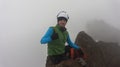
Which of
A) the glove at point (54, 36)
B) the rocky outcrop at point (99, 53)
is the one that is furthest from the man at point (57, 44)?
the rocky outcrop at point (99, 53)

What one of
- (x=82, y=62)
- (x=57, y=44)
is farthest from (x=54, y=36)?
(x=82, y=62)

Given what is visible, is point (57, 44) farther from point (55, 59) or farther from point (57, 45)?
point (55, 59)

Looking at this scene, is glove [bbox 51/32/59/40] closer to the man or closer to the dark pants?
the man

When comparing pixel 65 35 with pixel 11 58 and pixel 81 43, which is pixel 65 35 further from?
pixel 11 58

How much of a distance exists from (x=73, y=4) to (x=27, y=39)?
23.0 inches

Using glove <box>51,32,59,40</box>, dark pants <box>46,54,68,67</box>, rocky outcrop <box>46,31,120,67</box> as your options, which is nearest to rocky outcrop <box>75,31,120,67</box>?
rocky outcrop <box>46,31,120,67</box>

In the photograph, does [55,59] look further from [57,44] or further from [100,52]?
[100,52]

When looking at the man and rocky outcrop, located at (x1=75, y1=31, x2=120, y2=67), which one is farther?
rocky outcrop, located at (x1=75, y1=31, x2=120, y2=67)

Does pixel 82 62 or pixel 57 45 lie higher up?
pixel 57 45

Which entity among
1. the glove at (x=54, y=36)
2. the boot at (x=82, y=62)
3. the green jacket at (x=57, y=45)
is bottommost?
the boot at (x=82, y=62)

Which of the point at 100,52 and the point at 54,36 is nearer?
the point at 54,36

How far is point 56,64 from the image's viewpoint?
1.88 m

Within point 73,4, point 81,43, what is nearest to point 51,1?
point 73,4

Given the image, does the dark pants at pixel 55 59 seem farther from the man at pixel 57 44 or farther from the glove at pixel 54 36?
the glove at pixel 54 36
